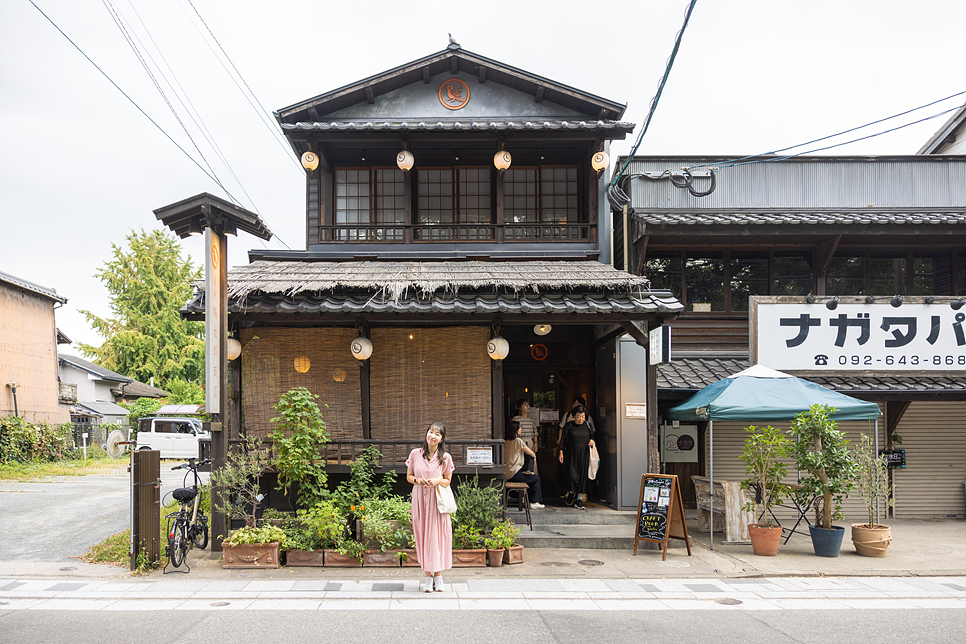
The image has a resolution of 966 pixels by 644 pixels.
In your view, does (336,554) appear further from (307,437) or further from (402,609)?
(402,609)

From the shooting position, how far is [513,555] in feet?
30.3

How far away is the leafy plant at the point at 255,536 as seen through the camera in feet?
28.8

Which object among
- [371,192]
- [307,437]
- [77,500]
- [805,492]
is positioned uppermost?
[371,192]

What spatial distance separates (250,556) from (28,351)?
2440cm

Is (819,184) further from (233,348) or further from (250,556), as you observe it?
(250,556)

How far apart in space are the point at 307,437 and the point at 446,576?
273 cm

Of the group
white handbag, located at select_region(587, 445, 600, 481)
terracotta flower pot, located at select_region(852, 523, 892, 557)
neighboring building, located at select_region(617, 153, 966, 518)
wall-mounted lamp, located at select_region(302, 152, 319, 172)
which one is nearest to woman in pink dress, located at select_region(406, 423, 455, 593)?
white handbag, located at select_region(587, 445, 600, 481)

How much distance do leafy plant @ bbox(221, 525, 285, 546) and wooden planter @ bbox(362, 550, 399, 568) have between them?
1.18 meters

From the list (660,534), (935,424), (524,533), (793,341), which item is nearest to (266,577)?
(524,533)

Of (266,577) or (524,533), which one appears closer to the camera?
(266,577)

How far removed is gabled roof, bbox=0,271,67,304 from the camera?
25.8 m

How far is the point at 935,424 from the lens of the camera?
14.3m

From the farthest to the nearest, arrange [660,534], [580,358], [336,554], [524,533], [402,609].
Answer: [580,358] < [524,533] < [660,534] < [336,554] < [402,609]

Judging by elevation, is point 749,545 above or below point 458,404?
below
